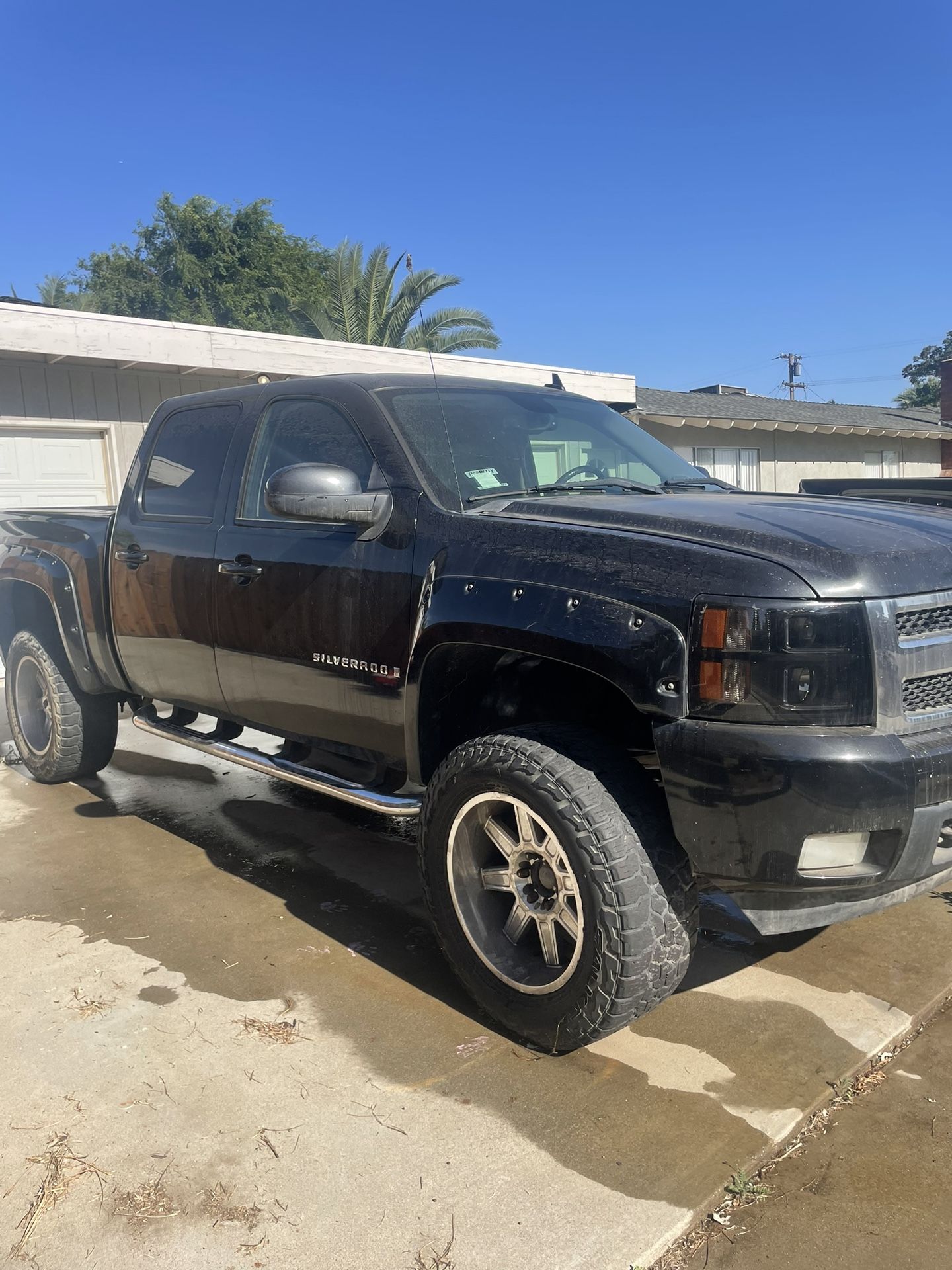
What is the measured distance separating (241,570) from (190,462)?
0.85m

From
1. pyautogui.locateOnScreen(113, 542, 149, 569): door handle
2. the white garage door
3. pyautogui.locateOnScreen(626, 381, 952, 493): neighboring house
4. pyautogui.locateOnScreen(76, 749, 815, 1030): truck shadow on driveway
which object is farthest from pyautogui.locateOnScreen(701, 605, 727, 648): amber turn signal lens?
pyautogui.locateOnScreen(626, 381, 952, 493): neighboring house

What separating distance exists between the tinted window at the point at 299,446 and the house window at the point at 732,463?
15966 millimetres

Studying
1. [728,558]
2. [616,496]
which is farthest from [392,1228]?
[616,496]

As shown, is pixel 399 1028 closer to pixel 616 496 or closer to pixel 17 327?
pixel 616 496

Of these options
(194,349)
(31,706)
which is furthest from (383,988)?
(194,349)

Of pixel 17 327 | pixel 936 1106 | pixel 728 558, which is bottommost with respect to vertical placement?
pixel 936 1106

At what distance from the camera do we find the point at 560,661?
9.39 feet

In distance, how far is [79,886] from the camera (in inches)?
173

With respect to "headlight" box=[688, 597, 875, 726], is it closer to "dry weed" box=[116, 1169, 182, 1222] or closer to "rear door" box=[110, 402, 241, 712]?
"dry weed" box=[116, 1169, 182, 1222]

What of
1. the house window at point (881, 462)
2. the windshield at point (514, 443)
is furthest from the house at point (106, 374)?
the house window at point (881, 462)

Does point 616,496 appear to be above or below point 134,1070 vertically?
above

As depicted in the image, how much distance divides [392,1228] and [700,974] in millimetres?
1543

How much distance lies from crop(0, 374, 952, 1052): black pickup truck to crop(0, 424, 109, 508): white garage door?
20.4ft

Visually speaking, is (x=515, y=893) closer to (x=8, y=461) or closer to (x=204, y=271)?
(x=8, y=461)
